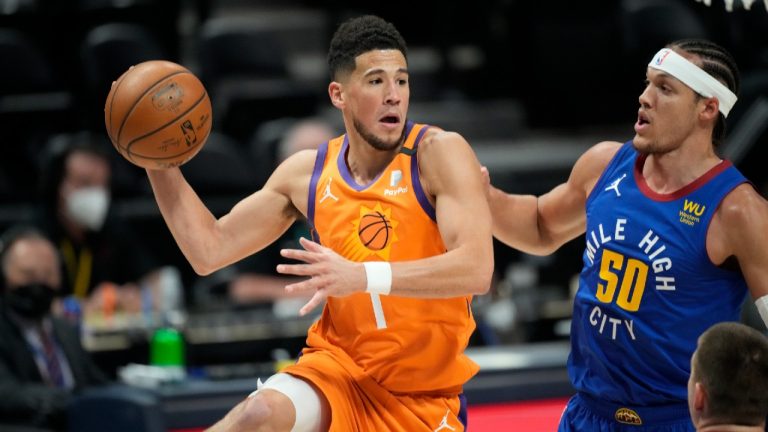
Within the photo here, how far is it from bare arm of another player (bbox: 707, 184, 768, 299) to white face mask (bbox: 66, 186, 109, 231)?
211 inches

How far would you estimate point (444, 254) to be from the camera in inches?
190

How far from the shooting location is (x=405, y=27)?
12.9m

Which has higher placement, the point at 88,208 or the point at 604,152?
the point at 604,152

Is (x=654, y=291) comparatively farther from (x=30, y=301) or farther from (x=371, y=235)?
(x=30, y=301)

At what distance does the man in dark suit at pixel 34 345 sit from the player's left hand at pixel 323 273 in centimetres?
275

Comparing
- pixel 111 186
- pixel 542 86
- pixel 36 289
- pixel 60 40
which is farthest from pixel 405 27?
pixel 36 289

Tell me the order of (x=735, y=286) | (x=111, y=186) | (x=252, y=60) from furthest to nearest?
(x=252, y=60) < (x=111, y=186) < (x=735, y=286)

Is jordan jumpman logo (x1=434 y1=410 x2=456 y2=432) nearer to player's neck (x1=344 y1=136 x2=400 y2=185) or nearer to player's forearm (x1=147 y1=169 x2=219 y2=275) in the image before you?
player's neck (x1=344 y1=136 x2=400 y2=185)

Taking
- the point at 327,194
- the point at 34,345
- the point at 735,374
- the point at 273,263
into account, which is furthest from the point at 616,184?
the point at 273,263

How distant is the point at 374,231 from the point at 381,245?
0.20 feet

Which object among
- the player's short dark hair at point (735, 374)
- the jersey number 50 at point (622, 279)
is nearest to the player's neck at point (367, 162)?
the jersey number 50 at point (622, 279)

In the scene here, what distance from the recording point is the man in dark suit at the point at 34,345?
6910 millimetres

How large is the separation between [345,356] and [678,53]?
1.69m

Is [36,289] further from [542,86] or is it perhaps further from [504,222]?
[542,86]
